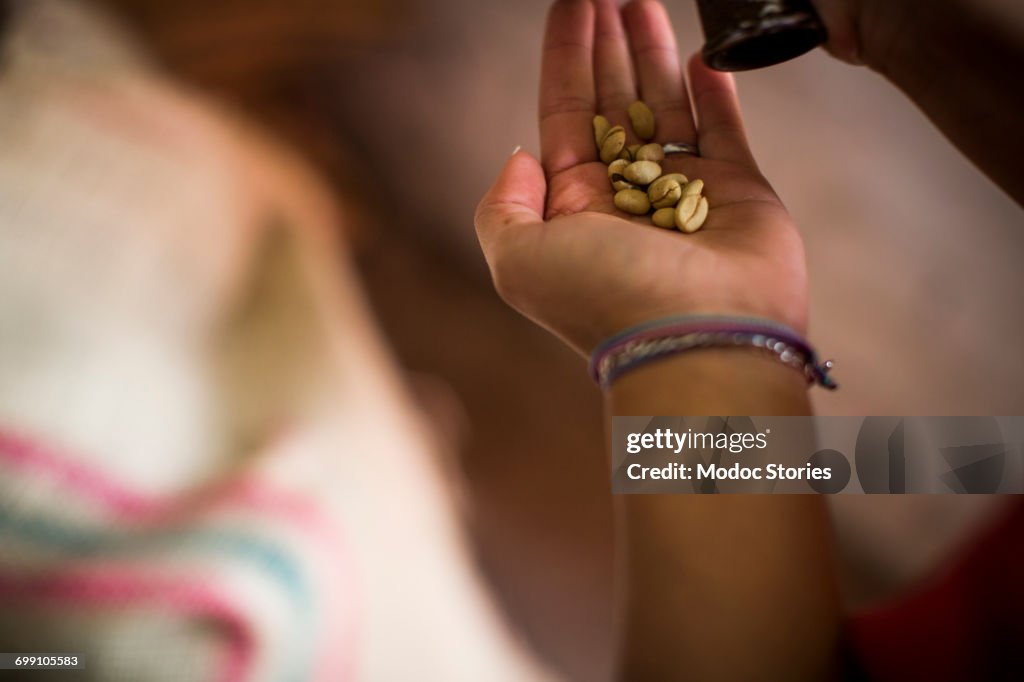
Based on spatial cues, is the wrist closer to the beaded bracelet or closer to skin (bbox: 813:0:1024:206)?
the beaded bracelet

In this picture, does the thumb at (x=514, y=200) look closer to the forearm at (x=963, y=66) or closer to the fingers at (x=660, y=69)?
the fingers at (x=660, y=69)

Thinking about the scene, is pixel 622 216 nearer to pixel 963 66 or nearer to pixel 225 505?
pixel 963 66

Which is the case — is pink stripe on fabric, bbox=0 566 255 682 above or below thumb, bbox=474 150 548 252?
below

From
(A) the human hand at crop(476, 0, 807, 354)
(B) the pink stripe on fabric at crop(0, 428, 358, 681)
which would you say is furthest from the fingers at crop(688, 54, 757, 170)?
(B) the pink stripe on fabric at crop(0, 428, 358, 681)

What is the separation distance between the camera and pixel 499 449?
38.0 inches

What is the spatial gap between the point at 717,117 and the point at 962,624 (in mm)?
393

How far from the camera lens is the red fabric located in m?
0.34

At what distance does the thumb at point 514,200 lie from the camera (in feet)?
1.60

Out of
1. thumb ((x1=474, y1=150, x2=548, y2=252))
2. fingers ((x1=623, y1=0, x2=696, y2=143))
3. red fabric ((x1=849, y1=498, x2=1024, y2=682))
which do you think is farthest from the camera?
fingers ((x1=623, y1=0, x2=696, y2=143))

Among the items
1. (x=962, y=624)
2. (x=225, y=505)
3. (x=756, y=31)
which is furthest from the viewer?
(x=225, y=505)

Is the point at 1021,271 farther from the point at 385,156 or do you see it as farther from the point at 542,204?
the point at 385,156

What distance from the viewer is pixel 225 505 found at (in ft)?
2.00

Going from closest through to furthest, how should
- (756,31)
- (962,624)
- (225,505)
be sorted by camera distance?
(962,624), (756,31), (225,505)

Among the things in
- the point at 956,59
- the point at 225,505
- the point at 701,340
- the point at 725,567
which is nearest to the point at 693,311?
the point at 701,340
